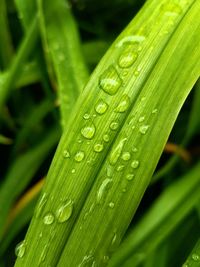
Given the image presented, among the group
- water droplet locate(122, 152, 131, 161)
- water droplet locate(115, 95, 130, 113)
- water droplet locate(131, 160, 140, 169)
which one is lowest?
water droplet locate(131, 160, 140, 169)

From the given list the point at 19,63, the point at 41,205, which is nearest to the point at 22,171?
the point at 19,63

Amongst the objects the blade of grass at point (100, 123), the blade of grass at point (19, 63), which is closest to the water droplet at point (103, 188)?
the blade of grass at point (100, 123)

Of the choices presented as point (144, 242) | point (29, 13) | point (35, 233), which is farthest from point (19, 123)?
point (35, 233)

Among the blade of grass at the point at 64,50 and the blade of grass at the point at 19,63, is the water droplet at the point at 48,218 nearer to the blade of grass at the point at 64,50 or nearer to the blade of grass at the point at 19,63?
the blade of grass at the point at 64,50

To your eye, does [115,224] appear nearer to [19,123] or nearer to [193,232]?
[193,232]

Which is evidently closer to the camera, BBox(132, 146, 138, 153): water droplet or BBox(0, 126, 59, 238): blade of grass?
BBox(132, 146, 138, 153): water droplet

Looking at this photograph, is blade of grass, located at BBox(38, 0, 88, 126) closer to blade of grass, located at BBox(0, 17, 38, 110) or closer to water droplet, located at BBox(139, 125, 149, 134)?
blade of grass, located at BBox(0, 17, 38, 110)

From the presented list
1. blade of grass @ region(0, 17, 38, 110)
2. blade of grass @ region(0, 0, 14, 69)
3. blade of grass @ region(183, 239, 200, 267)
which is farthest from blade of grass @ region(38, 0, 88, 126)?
blade of grass @ region(183, 239, 200, 267)
